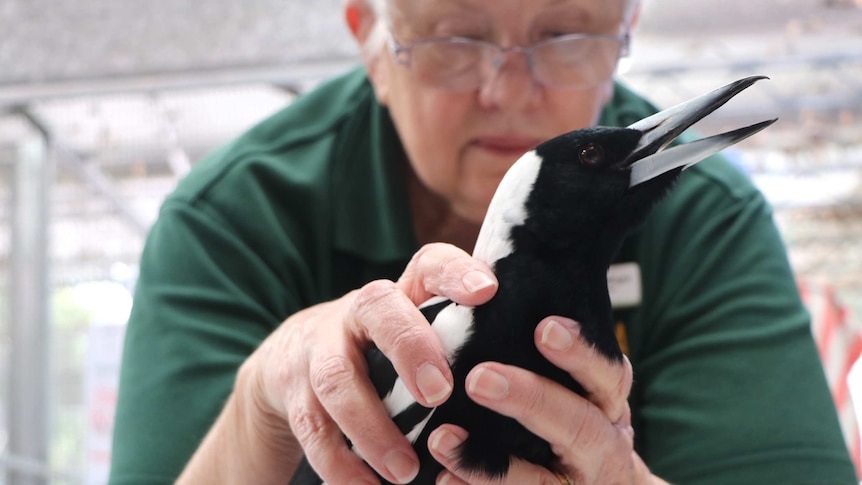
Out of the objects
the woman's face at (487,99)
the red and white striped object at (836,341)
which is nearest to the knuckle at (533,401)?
the woman's face at (487,99)

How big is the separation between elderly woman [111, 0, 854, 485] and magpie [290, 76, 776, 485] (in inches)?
5.5

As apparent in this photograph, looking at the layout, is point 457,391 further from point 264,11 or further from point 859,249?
point 859,249

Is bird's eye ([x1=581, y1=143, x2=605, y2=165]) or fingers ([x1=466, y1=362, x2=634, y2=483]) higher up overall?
bird's eye ([x1=581, y1=143, x2=605, y2=165])

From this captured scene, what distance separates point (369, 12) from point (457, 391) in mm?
736

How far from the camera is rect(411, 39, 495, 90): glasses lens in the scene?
1.10m

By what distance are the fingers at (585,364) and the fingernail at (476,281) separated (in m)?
0.05

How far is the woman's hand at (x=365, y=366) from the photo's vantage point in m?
0.71

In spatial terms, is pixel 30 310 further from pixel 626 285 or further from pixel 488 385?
pixel 488 385

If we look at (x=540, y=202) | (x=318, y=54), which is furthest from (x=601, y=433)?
(x=318, y=54)

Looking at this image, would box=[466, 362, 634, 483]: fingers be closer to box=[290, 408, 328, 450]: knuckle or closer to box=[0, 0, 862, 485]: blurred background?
box=[290, 408, 328, 450]: knuckle

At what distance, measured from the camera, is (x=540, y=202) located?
0.80 m

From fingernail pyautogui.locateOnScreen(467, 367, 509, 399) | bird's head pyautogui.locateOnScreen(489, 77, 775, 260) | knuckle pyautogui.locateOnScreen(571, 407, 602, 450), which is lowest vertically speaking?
knuckle pyautogui.locateOnScreen(571, 407, 602, 450)

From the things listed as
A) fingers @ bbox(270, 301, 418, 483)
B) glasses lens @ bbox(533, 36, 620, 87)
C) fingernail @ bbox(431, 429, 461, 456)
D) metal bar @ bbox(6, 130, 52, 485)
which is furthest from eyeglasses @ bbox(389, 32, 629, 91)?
metal bar @ bbox(6, 130, 52, 485)

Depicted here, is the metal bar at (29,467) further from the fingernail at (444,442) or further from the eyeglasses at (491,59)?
the fingernail at (444,442)
